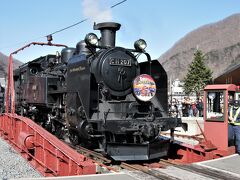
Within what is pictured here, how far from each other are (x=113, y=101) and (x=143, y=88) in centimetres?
89

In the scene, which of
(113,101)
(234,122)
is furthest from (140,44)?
(234,122)

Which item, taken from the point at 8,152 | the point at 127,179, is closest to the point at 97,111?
the point at 127,179

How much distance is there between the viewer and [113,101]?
8766 millimetres

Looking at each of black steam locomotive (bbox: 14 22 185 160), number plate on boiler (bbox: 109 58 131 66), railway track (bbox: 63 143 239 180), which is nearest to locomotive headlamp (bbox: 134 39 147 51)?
black steam locomotive (bbox: 14 22 185 160)

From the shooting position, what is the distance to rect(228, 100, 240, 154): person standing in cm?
945

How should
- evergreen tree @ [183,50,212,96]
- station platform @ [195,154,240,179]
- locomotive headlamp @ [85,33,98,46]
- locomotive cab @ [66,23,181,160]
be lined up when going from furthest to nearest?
evergreen tree @ [183,50,212,96] → locomotive headlamp @ [85,33,98,46] → locomotive cab @ [66,23,181,160] → station platform @ [195,154,240,179]

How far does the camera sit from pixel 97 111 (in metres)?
8.44

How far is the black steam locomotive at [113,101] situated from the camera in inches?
316

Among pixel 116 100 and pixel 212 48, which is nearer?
pixel 116 100

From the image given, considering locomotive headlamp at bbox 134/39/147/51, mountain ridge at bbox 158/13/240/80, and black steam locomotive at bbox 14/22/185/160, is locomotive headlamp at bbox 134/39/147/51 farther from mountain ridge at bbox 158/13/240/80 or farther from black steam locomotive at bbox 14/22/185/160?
mountain ridge at bbox 158/13/240/80

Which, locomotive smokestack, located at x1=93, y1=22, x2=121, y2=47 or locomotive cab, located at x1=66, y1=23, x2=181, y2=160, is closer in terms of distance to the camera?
locomotive cab, located at x1=66, y1=23, x2=181, y2=160

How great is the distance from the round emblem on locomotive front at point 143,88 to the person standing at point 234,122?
2.37m

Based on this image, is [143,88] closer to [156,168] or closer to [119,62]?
[119,62]

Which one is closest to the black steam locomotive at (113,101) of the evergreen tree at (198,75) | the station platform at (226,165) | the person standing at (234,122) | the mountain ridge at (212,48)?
the station platform at (226,165)
